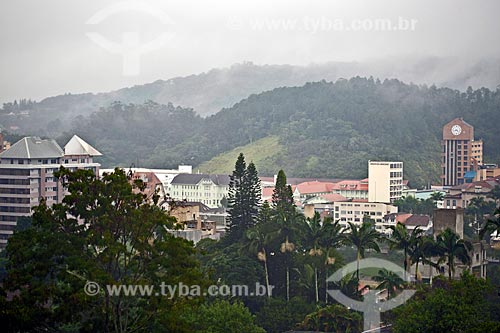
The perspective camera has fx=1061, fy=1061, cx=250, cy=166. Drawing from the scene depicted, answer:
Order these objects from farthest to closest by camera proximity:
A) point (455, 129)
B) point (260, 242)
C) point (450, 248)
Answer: point (455, 129) → point (260, 242) → point (450, 248)

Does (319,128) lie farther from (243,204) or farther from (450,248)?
(450,248)

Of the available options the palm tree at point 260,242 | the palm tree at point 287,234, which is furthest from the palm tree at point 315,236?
the palm tree at point 260,242

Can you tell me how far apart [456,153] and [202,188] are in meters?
11.7

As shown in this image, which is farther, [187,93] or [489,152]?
[187,93]

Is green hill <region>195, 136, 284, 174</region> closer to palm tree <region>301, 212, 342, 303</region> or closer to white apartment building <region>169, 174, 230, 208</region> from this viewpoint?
white apartment building <region>169, 174, 230, 208</region>

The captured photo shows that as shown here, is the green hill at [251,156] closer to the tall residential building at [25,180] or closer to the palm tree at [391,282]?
the tall residential building at [25,180]

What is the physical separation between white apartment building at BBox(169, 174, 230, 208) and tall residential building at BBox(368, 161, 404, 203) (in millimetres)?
6384

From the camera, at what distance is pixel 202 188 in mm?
43750

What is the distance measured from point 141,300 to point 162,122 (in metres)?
57.1

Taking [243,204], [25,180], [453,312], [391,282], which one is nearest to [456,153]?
[25,180]

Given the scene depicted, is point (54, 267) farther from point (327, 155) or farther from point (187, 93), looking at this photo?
point (187, 93)

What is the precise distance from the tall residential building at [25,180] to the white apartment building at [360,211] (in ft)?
33.1

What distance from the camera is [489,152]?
174ft

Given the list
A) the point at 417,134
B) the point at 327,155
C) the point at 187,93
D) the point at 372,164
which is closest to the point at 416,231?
the point at 372,164
